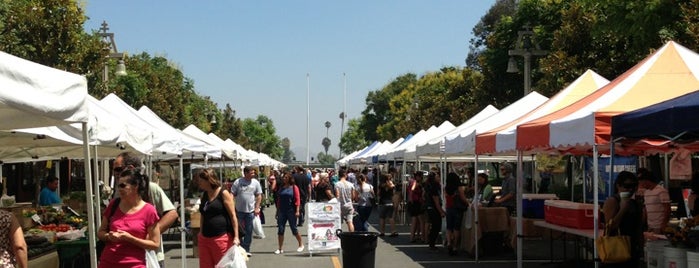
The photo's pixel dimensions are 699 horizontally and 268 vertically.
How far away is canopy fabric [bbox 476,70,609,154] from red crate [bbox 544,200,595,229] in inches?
44.7

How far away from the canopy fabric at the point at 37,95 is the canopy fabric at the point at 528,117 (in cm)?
725

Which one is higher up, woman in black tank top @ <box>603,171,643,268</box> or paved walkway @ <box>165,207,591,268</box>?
woman in black tank top @ <box>603,171,643,268</box>

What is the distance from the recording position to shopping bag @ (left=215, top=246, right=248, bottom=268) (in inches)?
354

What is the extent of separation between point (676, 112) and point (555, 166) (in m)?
26.7

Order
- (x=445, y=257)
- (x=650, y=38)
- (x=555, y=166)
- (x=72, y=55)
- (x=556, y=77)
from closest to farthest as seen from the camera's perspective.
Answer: (x=445, y=257) < (x=650, y=38) < (x=72, y=55) < (x=556, y=77) < (x=555, y=166)

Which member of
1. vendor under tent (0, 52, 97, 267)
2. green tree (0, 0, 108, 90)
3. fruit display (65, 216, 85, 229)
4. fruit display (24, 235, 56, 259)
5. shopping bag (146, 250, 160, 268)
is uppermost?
green tree (0, 0, 108, 90)

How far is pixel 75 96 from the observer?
6301mm

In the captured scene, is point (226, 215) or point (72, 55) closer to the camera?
point (226, 215)

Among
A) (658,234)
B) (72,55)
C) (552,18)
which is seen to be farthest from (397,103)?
(658,234)

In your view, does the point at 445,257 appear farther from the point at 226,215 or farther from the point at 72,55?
the point at 72,55

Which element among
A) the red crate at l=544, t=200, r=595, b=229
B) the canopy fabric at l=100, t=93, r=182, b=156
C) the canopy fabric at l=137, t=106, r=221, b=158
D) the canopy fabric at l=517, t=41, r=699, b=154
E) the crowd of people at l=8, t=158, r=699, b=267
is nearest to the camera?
the crowd of people at l=8, t=158, r=699, b=267

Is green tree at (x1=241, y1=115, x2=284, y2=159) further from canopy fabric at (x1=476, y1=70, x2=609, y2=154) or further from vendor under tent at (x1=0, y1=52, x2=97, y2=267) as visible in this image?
vendor under tent at (x1=0, y1=52, x2=97, y2=267)

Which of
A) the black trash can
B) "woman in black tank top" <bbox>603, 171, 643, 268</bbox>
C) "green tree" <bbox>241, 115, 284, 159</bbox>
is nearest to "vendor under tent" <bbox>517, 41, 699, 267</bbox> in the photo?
"woman in black tank top" <bbox>603, 171, 643, 268</bbox>

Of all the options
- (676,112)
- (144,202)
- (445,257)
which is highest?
(676,112)
